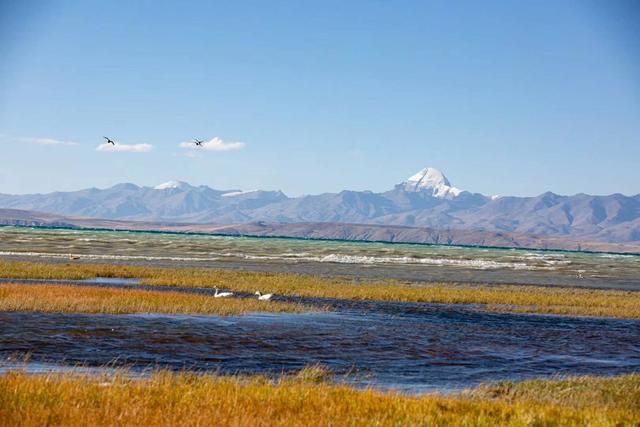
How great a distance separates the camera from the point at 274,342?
28.8 m

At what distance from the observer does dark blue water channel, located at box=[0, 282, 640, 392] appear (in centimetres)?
2389

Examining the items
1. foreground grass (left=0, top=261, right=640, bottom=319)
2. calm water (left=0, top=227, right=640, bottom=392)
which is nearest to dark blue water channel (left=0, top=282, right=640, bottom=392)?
calm water (left=0, top=227, right=640, bottom=392)

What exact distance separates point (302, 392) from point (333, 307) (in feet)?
82.4

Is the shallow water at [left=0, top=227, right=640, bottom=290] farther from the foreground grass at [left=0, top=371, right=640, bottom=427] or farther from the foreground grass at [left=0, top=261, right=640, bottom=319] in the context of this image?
the foreground grass at [left=0, top=371, right=640, bottom=427]

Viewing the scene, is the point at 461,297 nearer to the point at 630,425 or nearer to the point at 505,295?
the point at 505,295

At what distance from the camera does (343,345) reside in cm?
2884

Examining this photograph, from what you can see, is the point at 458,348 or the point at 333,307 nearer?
the point at 458,348

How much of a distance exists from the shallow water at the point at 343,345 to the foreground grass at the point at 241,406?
14.1 ft

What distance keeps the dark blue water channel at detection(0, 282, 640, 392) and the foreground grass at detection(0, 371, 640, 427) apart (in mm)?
4443

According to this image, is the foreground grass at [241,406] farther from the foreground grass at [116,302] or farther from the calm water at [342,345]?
the foreground grass at [116,302]

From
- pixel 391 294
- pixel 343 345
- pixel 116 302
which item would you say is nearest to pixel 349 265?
pixel 391 294

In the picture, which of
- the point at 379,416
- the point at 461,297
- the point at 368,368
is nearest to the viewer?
the point at 379,416

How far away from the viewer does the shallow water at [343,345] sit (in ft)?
78.4

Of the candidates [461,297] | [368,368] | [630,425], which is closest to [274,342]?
[368,368]
